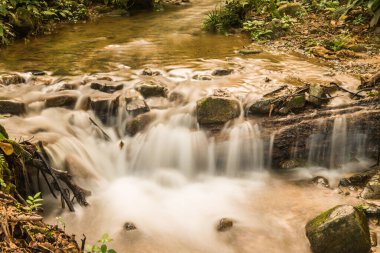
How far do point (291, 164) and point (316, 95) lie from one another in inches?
43.0

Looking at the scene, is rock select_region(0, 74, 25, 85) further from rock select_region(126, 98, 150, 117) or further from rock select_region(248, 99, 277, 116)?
rock select_region(248, 99, 277, 116)

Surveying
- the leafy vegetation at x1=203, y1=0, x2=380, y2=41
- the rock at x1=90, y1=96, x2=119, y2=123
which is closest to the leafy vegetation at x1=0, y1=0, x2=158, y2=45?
the rock at x1=90, y1=96, x2=119, y2=123

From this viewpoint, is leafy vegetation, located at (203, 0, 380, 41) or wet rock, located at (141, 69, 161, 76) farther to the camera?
leafy vegetation, located at (203, 0, 380, 41)

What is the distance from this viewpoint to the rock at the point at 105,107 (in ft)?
19.2

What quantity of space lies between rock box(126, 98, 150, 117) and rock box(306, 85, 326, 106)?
2.49m

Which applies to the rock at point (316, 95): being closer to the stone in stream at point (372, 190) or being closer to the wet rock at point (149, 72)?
the stone in stream at point (372, 190)

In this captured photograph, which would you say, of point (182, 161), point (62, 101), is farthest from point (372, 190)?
point (62, 101)

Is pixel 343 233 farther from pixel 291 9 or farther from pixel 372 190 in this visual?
pixel 291 9

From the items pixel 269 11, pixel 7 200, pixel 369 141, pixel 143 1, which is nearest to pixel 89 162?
pixel 7 200

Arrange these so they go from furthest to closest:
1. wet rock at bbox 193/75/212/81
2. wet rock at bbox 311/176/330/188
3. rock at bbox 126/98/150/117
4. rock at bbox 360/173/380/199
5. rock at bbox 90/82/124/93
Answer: wet rock at bbox 193/75/212/81 < rock at bbox 90/82/124/93 < rock at bbox 126/98/150/117 < wet rock at bbox 311/176/330/188 < rock at bbox 360/173/380/199

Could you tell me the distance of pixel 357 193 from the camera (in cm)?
452

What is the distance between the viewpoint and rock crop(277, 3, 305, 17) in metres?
11.0

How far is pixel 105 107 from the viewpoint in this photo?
19.4 feet

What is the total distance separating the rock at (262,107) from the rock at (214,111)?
0.26 metres
